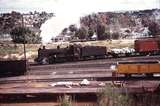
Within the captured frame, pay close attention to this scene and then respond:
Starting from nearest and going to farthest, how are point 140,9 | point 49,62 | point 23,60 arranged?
1. point 140,9
2. point 23,60
3. point 49,62

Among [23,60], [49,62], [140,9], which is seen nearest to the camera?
[140,9]

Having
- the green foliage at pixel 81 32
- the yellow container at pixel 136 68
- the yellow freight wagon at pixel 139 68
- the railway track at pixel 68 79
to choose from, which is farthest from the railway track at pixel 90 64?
the green foliage at pixel 81 32

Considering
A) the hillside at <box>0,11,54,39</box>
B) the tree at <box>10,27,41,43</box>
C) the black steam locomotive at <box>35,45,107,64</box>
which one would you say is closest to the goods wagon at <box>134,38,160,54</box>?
the black steam locomotive at <box>35,45,107,64</box>

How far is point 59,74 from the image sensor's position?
1200 centimetres

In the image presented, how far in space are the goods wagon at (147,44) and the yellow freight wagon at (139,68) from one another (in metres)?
0.48

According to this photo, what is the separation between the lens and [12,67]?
12.0 m

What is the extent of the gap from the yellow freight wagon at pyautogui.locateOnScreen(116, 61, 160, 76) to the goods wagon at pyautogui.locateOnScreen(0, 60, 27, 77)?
9.96 feet

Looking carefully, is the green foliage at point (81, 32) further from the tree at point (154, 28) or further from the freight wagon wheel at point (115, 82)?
the tree at point (154, 28)

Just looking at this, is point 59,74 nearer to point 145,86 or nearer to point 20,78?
point 20,78

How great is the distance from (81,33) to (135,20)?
65.2 inches

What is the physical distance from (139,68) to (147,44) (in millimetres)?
1243

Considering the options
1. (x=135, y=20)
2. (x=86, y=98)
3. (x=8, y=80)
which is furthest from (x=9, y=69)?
(x=135, y=20)

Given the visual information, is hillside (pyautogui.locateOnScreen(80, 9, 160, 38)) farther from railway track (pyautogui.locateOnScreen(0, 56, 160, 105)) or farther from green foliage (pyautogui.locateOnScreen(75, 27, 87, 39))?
railway track (pyautogui.locateOnScreen(0, 56, 160, 105))

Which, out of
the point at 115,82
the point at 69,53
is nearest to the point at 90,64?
the point at 69,53
